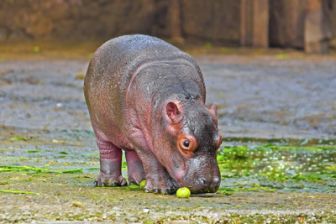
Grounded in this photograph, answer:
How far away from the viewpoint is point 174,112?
4711mm

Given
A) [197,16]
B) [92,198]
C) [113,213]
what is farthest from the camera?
[197,16]

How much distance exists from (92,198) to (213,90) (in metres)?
6.52

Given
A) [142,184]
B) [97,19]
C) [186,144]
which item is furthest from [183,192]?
[97,19]

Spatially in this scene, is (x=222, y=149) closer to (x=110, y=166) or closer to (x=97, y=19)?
(x=110, y=166)

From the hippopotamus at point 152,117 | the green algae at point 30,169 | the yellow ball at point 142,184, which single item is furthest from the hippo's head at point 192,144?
the green algae at point 30,169

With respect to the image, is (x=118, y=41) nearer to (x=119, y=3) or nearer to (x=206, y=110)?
(x=206, y=110)

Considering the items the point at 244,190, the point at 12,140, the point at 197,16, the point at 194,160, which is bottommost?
the point at 197,16

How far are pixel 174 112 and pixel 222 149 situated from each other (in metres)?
2.58

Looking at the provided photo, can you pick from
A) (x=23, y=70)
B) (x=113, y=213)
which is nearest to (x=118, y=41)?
(x=113, y=213)

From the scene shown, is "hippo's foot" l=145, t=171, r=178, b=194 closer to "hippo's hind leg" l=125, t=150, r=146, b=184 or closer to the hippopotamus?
the hippopotamus

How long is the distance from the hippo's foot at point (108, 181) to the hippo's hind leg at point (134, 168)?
52mm

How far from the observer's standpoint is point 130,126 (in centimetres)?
498

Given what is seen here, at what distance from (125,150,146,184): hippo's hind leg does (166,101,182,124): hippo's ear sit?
643 millimetres

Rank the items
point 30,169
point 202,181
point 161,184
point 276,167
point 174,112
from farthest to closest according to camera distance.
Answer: point 276,167 < point 30,169 < point 161,184 < point 174,112 < point 202,181
